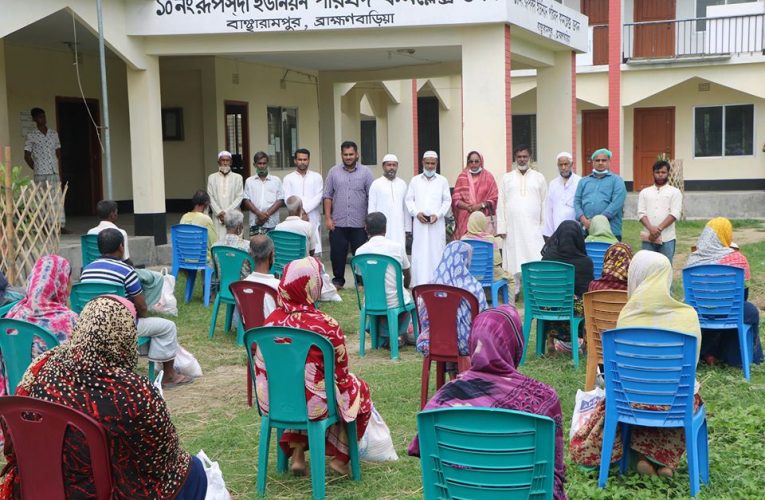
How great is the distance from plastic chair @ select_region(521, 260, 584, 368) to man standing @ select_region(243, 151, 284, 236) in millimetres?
4779

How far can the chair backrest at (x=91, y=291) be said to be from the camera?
5.86m

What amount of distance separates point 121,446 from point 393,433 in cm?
267

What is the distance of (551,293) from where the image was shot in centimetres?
670

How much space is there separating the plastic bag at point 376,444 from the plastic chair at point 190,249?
5010mm

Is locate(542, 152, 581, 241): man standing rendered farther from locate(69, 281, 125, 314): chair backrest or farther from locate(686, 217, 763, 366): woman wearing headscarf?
locate(69, 281, 125, 314): chair backrest

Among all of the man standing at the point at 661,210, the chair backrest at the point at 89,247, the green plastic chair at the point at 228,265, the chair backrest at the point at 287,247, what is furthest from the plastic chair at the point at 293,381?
the man standing at the point at 661,210

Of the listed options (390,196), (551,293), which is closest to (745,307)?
(551,293)

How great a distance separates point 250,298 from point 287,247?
9.59 ft

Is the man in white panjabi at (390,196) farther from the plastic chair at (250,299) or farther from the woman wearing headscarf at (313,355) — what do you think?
the woman wearing headscarf at (313,355)

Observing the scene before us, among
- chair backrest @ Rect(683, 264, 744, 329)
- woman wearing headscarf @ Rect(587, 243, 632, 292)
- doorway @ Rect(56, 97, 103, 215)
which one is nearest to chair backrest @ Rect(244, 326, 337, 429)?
woman wearing headscarf @ Rect(587, 243, 632, 292)

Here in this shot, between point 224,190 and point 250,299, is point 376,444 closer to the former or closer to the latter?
point 250,299

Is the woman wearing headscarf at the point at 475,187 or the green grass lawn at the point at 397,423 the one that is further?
the woman wearing headscarf at the point at 475,187

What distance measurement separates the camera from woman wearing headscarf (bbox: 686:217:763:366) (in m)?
6.41

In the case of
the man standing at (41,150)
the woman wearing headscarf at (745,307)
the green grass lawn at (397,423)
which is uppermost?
the man standing at (41,150)
